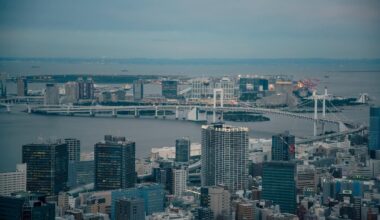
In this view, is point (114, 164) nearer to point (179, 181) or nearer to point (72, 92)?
point (179, 181)

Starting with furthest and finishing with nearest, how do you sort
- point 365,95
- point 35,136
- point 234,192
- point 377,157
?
point 365,95
point 35,136
point 377,157
point 234,192

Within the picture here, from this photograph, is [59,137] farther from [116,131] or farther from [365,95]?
[365,95]

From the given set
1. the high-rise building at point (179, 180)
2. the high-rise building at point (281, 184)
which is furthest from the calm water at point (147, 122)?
the high-rise building at point (281, 184)

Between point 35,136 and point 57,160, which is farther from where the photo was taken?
point 35,136

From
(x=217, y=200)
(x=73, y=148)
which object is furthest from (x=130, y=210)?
(x=73, y=148)

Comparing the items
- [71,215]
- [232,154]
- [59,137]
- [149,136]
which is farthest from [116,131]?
[71,215]
